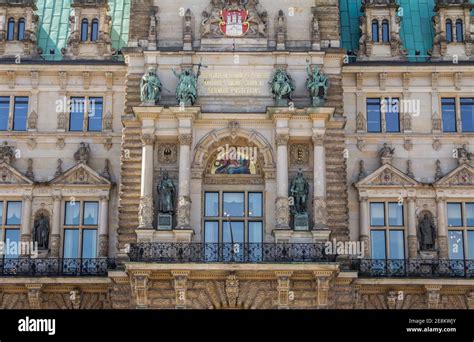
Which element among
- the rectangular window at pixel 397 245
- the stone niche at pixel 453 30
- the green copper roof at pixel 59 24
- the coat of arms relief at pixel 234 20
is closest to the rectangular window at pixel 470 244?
the rectangular window at pixel 397 245

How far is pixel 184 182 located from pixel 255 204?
9.33 ft

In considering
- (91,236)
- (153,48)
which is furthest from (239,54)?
(91,236)

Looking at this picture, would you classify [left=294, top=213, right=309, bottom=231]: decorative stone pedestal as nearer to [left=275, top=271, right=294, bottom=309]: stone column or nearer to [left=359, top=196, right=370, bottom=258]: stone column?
[left=275, top=271, right=294, bottom=309]: stone column

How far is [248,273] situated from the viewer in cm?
3291

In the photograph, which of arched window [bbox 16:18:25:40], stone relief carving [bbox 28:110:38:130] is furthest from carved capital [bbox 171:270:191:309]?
arched window [bbox 16:18:25:40]

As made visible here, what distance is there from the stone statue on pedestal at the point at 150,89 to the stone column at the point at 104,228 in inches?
160

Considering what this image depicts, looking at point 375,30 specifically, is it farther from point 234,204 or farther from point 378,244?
Result: point 234,204

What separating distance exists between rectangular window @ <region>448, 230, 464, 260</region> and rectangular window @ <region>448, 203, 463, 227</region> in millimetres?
304

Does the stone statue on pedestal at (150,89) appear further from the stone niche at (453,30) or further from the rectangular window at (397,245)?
the stone niche at (453,30)

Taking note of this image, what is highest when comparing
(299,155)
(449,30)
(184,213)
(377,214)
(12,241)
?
(449,30)

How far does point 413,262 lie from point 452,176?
12.1 ft

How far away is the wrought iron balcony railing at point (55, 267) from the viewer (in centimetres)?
3466

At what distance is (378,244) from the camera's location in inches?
1412

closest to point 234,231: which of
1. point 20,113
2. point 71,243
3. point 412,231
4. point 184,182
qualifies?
point 184,182
